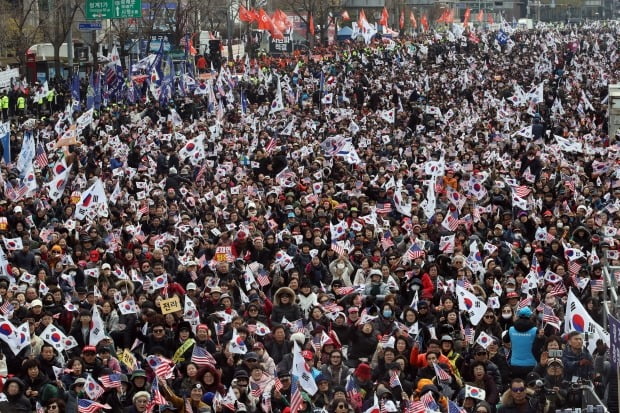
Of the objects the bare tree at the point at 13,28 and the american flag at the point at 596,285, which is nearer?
the american flag at the point at 596,285

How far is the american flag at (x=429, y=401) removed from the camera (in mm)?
11695

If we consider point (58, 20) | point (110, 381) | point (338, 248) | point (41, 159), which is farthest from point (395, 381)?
point (58, 20)

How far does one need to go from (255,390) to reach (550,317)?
3193 millimetres

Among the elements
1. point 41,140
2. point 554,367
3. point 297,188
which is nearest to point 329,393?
point 554,367

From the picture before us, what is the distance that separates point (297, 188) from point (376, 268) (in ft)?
23.2

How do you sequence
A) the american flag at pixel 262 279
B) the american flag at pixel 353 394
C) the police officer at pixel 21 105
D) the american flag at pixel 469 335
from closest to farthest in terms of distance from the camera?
the american flag at pixel 353 394
the american flag at pixel 469 335
the american flag at pixel 262 279
the police officer at pixel 21 105

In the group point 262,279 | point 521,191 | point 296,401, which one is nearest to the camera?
point 296,401

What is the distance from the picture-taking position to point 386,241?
18.5 m

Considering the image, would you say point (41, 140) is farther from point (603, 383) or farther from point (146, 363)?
point (603, 383)

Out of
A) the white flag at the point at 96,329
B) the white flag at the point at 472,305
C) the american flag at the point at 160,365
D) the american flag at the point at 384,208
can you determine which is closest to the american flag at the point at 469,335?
the white flag at the point at 472,305

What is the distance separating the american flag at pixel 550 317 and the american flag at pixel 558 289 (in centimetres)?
90

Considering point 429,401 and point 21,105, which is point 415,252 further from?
point 21,105

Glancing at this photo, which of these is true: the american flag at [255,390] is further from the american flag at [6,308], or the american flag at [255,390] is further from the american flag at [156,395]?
the american flag at [6,308]

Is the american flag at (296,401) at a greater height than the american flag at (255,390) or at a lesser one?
greater
